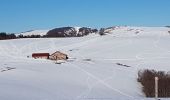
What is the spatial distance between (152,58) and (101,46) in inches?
1020

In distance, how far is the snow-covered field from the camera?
3295cm

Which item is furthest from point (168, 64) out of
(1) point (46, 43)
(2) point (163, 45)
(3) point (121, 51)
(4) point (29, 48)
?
(1) point (46, 43)

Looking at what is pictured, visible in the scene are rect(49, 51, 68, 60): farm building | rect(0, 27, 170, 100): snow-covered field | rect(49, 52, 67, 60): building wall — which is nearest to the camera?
rect(0, 27, 170, 100): snow-covered field

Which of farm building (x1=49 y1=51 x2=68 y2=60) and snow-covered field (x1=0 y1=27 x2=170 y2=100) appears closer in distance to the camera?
snow-covered field (x1=0 y1=27 x2=170 y2=100)

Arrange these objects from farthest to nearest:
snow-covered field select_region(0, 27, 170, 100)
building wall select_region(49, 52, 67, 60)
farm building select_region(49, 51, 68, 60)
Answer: farm building select_region(49, 51, 68, 60), building wall select_region(49, 52, 67, 60), snow-covered field select_region(0, 27, 170, 100)

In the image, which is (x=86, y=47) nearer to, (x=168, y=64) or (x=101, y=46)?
(x=101, y=46)

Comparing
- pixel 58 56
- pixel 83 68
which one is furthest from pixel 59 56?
pixel 83 68

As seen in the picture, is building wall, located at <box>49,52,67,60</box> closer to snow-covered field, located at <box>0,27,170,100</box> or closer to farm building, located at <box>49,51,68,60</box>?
farm building, located at <box>49,51,68,60</box>

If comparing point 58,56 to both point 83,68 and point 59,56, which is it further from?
point 83,68

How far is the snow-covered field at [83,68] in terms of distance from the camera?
3295cm

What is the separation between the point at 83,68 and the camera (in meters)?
58.8

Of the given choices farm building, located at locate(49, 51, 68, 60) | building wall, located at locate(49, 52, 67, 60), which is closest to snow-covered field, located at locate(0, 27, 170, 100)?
farm building, located at locate(49, 51, 68, 60)

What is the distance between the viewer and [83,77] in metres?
47.7

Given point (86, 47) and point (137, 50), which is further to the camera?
point (86, 47)
